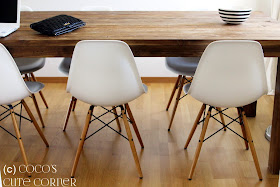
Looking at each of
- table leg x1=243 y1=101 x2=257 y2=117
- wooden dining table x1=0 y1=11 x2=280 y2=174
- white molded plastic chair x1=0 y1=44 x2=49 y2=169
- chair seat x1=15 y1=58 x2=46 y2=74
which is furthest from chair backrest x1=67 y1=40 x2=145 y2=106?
table leg x1=243 y1=101 x2=257 y2=117

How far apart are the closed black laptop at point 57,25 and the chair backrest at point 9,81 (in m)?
0.28

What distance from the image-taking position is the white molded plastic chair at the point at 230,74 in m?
2.35

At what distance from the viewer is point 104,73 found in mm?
2463

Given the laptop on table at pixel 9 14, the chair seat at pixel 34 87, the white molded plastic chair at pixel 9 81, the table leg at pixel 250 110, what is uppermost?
the laptop on table at pixel 9 14

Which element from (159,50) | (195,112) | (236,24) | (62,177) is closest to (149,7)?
(195,112)

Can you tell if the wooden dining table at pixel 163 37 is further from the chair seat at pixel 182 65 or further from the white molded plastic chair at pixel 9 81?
the chair seat at pixel 182 65

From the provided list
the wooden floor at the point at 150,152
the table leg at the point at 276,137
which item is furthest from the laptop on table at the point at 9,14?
the table leg at the point at 276,137

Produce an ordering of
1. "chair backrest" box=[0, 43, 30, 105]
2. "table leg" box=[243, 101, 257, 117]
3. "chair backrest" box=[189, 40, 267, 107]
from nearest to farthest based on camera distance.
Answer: "chair backrest" box=[189, 40, 267, 107] < "chair backrest" box=[0, 43, 30, 105] < "table leg" box=[243, 101, 257, 117]

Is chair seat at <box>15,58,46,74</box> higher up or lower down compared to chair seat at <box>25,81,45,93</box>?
lower down

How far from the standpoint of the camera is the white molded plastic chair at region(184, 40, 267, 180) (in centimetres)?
235

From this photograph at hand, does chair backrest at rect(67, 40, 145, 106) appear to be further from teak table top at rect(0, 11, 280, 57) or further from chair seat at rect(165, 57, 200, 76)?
chair seat at rect(165, 57, 200, 76)

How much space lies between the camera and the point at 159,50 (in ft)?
8.27

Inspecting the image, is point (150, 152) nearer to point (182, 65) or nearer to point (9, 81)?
point (182, 65)

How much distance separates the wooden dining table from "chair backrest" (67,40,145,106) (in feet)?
0.45
